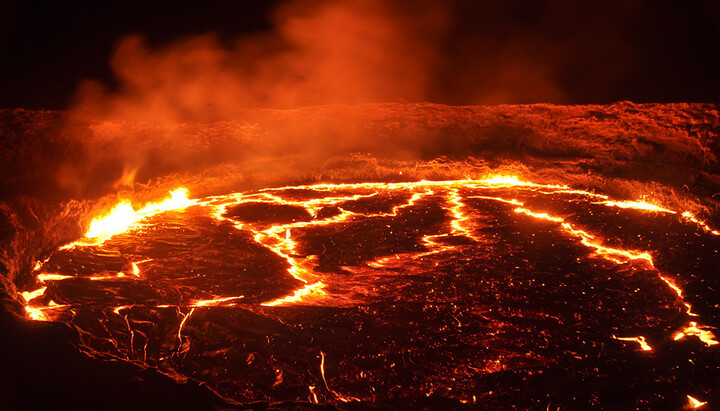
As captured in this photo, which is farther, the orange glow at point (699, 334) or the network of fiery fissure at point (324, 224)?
the network of fiery fissure at point (324, 224)

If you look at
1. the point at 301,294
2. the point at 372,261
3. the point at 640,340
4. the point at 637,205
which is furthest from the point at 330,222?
the point at 637,205

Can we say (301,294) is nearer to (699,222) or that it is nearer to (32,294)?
(32,294)

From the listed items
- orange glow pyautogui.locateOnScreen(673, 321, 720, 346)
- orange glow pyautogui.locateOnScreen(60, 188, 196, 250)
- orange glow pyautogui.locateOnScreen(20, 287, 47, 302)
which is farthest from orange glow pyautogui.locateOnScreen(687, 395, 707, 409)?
orange glow pyautogui.locateOnScreen(60, 188, 196, 250)

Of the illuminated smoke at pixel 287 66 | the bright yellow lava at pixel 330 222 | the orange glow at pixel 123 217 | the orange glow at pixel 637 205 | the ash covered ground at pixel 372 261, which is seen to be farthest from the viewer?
the orange glow at pixel 637 205

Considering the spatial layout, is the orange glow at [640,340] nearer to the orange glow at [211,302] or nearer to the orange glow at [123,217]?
the orange glow at [211,302]

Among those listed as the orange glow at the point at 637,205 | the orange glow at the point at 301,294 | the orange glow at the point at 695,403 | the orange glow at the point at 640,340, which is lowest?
the orange glow at the point at 695,403

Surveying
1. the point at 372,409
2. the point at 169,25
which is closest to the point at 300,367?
the point at 372,409

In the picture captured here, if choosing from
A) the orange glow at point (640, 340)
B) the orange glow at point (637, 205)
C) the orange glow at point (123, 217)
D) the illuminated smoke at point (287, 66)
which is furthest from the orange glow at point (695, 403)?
the orange glow at point (123, 217)
